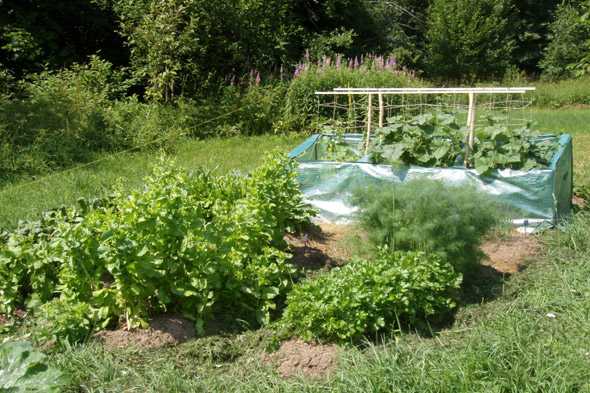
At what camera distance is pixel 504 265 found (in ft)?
19.0

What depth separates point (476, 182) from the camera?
22.6 feet

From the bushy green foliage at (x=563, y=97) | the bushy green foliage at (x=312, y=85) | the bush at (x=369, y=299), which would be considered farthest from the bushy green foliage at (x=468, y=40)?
Result: the bush at (x=369, y=299)

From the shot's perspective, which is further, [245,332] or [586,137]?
[586,137]

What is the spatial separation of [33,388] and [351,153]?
5.34 metres

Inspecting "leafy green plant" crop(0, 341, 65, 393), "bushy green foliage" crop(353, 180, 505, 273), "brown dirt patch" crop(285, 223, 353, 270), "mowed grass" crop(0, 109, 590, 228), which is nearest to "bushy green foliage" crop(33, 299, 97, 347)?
"leafy green plant" crop(0, 341, 65, 393)

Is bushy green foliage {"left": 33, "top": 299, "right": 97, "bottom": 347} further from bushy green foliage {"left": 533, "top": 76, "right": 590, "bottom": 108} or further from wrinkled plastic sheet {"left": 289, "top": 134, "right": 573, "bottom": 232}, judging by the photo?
bushy green foliage {"left": 533, "top": 76, "right": 590, "bottom": 108}

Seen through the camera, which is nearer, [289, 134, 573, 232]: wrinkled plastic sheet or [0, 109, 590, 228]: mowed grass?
[289, 134, 573, 232]: wrinkled plastic sheet

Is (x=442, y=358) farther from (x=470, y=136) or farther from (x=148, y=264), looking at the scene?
(x=470, y=136)

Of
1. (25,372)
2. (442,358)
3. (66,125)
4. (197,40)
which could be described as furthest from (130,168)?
(442,358)

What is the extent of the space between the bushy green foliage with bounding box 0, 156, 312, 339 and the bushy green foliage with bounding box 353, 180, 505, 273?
765 mm

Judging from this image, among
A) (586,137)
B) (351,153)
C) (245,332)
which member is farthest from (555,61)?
(245,332)

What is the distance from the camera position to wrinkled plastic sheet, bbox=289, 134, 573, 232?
674 centimetres

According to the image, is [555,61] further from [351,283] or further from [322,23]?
[351,283]

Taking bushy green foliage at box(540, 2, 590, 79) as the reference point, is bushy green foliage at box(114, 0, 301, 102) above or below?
above
